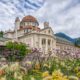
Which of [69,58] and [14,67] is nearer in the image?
[14,67]

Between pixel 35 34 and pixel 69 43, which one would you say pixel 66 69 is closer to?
pixel 35 34

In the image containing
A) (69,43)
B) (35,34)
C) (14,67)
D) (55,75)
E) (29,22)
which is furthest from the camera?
(69,43)

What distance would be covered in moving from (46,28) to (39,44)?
375cm

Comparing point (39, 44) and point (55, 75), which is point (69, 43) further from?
point (55, 75)

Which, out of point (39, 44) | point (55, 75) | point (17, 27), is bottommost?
point (55, 75)

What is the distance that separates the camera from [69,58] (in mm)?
7203

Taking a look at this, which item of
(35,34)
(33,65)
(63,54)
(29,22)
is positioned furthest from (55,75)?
(29,22)

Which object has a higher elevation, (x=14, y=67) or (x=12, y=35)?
(x=12, y=35)

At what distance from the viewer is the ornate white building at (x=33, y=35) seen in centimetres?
5454

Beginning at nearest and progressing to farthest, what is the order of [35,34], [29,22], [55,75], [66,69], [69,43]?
[55,75] < [66,69] < [35,34] < [29,22] < [69,43]

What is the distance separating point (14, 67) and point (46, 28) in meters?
52.9

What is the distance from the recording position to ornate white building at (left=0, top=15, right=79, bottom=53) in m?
54.5

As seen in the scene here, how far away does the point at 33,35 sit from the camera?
2144 inches

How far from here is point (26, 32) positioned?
188 feet
